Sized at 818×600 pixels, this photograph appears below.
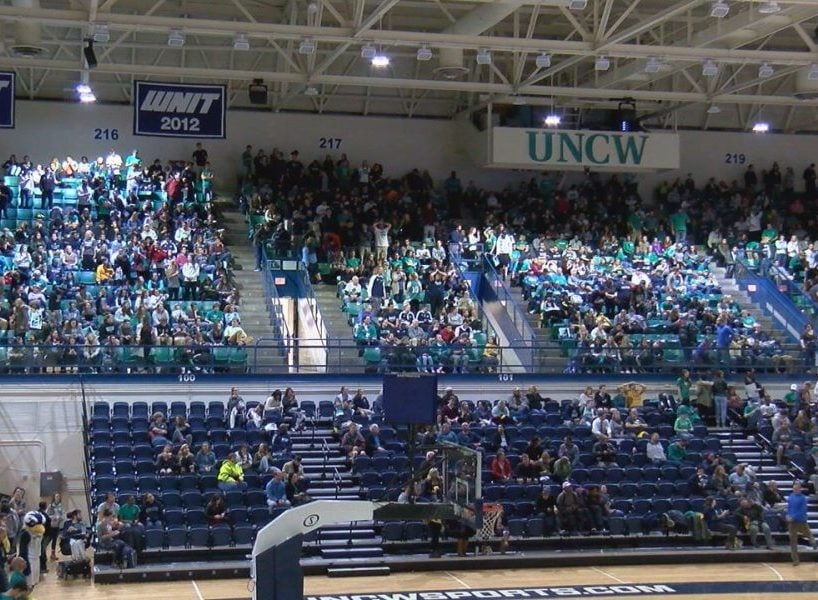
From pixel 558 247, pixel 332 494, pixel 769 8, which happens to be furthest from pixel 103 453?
pixel 558 247

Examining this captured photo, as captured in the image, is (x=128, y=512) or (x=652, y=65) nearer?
(x=128, y=512)

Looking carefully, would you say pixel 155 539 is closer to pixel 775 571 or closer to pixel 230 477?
pixel 230 477

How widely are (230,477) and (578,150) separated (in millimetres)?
17850

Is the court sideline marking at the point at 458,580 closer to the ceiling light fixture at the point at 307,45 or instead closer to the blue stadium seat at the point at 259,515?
the blue stadium seat at the point at 259,515

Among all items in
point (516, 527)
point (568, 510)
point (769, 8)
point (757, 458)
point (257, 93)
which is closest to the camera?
point (516, 527)

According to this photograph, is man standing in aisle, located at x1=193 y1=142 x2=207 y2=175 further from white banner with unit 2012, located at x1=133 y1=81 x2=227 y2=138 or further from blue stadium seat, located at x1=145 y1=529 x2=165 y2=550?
blue stadium seat, located at x1=145 y1=529 x2=165 y2=550

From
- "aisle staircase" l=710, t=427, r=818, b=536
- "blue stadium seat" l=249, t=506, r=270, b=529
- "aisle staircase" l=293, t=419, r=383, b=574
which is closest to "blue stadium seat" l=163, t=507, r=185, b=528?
"blue stadium seat" l=249, t=506, r=270, b=529

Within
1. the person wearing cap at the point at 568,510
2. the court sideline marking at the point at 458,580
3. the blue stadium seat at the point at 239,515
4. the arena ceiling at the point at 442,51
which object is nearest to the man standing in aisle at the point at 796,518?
the person wearing cap at the point at 568,510

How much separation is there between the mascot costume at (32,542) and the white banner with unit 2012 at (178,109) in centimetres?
796

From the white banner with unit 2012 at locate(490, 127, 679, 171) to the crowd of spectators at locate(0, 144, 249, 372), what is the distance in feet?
27.8

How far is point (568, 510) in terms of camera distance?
25578 mm

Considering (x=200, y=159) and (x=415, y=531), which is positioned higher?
(x=200, y=159)

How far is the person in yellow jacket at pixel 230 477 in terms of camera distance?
24984 mm

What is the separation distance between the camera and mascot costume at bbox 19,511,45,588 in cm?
2162
